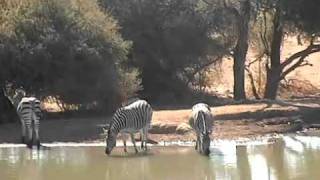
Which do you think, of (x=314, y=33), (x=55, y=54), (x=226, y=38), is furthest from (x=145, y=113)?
(x=226, y=38)

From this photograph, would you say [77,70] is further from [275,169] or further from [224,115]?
[275,169]

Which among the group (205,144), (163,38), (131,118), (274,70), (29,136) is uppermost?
(163,38)

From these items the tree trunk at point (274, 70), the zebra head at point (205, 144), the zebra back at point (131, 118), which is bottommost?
the zebra head at point (205, 144)

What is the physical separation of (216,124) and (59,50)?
649 cm

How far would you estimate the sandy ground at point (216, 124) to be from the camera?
71.6 ft

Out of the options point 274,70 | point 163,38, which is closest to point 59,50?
point 163,38

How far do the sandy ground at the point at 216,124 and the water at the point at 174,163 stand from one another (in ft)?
6.16

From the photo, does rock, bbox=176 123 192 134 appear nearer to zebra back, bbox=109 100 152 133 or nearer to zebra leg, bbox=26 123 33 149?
zebra back, bbox=109 100 152 133

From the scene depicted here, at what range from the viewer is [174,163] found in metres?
16.1

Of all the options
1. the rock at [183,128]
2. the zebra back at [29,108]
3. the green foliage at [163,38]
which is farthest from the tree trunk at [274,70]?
the zebra back at [29,108]

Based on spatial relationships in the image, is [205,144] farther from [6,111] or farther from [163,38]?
[163,38]

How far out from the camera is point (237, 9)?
33688 mm

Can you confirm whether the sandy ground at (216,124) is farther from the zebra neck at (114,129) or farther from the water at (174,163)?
the zebra neck at (114,129)

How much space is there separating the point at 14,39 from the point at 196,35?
11345mm
